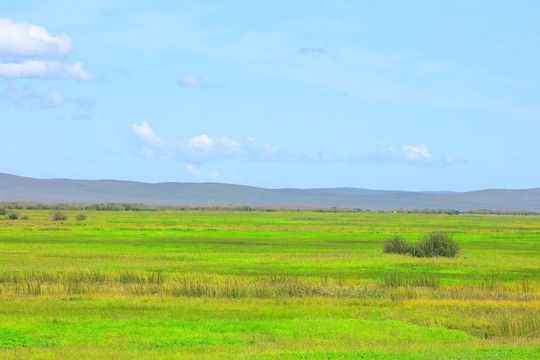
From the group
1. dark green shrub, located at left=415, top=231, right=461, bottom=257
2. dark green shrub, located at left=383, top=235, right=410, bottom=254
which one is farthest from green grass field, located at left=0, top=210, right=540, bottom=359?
dark green shrub, located at left=383, top=235, right=410, bottom=254

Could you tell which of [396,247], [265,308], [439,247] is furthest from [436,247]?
[265,308]

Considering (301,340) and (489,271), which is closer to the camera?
(301,340)

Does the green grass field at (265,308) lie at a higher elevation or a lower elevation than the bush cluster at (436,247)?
lower

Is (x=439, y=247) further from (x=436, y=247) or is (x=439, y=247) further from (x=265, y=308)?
(x=265, y=308)

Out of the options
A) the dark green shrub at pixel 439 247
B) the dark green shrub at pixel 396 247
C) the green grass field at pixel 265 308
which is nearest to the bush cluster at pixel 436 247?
the dark green shrub at pixel 439 247

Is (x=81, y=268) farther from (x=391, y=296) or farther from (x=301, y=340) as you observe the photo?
(x=301, y=340)

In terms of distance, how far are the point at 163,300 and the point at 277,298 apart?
14.5 feet

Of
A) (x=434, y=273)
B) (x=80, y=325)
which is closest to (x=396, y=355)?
(x=80, y=325)

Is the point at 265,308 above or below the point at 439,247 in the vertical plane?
below

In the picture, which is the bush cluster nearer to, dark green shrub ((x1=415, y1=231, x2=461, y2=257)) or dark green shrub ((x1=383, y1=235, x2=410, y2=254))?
dark green shrub ((x1=415, y1=231, x2=461, y2=257))

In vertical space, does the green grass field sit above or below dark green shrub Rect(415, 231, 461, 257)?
below

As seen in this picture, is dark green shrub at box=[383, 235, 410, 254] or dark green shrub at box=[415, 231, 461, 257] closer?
dark green shrub at box=[415, 231, 461, 257]

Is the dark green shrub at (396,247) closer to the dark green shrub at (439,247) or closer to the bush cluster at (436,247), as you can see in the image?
the bush cluster at (436,247)

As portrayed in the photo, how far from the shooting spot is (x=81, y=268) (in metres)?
40.1
